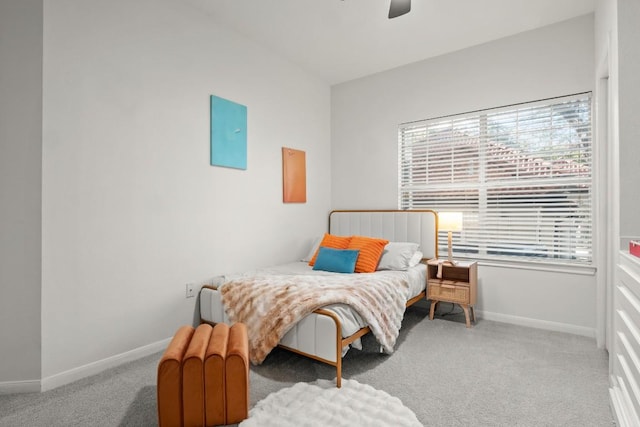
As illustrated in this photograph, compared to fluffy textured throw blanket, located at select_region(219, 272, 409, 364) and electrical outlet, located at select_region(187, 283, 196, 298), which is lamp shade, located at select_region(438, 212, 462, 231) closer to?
fluffy textured throw blanket, located at select_region(219, 272, 409, 364)

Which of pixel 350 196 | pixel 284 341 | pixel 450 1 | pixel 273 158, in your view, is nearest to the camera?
pixel 284 341

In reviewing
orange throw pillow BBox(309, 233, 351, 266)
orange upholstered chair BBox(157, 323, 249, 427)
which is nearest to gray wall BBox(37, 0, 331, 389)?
orange throw pillow BBox(309, 233, 351, 266)

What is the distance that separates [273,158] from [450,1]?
2.21 m

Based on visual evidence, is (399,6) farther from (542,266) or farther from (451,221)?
(542,266)

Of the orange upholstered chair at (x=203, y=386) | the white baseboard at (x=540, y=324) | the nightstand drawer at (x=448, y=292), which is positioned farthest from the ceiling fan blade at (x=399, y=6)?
the white baseboard at (x=540, y=324)

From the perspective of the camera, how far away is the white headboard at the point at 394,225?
381 cm

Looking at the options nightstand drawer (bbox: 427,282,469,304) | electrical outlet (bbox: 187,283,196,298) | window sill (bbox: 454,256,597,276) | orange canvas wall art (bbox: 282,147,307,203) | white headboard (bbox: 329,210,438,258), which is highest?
A: orange canvas wall art (bbox: 282,147,307,203)

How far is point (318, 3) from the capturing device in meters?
2.88

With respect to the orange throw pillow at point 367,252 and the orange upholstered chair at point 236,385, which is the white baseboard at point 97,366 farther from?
the orange throw pillow at point 367,252

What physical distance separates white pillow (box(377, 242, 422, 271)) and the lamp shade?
1.32 feet

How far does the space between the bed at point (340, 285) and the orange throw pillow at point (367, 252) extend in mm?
104

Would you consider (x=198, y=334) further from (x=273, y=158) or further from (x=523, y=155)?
(x=523, y=155)

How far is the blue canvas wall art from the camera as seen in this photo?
3.13 metres

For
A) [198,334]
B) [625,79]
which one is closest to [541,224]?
[625,79]
